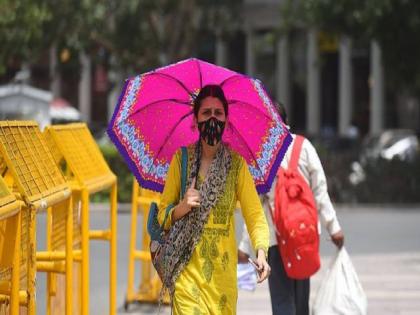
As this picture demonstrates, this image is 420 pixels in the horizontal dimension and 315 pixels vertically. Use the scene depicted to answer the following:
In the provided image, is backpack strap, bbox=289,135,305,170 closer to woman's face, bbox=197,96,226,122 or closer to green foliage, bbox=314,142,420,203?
woman's face, bbox=197,96,226,122

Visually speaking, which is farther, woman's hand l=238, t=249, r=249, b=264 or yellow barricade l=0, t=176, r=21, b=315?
woman's hand l=238, t=249, r=249, b=264

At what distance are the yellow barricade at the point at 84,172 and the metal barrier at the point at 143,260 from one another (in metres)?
1.65

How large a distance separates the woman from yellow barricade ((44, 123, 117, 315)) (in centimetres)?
174

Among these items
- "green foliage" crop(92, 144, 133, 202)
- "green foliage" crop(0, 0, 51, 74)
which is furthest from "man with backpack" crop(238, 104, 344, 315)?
"green foliage" crop(0, 0, 51, 74)

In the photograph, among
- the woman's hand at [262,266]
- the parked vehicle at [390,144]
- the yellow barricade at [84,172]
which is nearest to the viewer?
the woman's hand at [262,266]

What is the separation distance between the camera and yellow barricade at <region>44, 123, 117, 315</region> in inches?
296

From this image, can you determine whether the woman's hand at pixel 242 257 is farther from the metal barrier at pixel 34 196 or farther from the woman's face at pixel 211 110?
the woman's face at pixel 211 110

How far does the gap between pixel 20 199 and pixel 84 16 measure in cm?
2053

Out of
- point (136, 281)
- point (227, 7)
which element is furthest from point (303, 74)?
point (136, 281)

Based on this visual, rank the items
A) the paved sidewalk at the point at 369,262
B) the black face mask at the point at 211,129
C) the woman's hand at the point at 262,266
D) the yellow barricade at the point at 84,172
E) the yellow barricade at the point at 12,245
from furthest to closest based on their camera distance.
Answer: the paved sidewalk at the point at 369,262 → the yellow barricade at the point at 84,172 → the black face mask at the point at 211,129 → the woman's hand at the point at 262,266 → the yellow barricade at the point at 12,245

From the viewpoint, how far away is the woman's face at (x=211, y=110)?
230 inches

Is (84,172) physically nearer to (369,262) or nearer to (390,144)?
(369,262)

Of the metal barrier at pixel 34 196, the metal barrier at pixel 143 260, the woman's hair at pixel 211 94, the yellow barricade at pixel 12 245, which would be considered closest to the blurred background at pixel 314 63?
the metal barrier at pixel 143 260

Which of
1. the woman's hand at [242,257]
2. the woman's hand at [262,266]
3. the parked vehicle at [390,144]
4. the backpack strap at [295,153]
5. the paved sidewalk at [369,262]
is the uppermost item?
the parked vehicle at [390,144]
